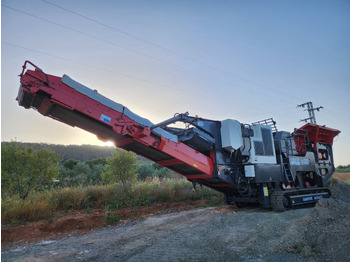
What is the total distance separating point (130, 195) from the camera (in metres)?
11.1

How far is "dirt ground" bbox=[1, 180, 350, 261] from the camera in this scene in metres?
4.38

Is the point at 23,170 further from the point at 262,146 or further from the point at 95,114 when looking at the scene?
the point at 262,146

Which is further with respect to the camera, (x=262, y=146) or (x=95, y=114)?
(x=262, y=146)

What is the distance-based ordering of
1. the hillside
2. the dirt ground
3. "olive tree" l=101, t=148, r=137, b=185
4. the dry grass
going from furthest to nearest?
1. the hillside
2. "olive tree" l=101, t=148, r=137, b=185
3. the dry grass
4. the dirt ground

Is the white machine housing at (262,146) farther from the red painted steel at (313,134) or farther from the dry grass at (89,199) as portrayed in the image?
the dry grass at (89,199)

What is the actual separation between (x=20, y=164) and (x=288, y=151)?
11.6 meters

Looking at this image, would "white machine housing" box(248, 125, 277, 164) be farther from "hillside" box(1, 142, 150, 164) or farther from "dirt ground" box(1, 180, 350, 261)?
"hillside" box(1, 142, 150, 164)

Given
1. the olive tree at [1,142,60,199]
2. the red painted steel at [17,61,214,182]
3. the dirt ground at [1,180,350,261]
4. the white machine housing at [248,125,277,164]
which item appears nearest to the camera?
the dirt ground at [1,180,350,261]

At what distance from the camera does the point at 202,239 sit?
5438 millimetres

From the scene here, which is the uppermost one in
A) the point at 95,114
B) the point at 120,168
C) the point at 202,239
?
the point at 95,114

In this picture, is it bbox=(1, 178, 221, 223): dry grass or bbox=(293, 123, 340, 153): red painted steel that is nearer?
bbox=(1, 178, 221, 223): dry grass

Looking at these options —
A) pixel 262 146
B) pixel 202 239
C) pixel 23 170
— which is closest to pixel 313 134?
pixel 262 146

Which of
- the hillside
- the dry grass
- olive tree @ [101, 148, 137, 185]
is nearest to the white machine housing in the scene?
the dry grass

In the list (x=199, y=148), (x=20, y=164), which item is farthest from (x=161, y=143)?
(x=20, y=164)
